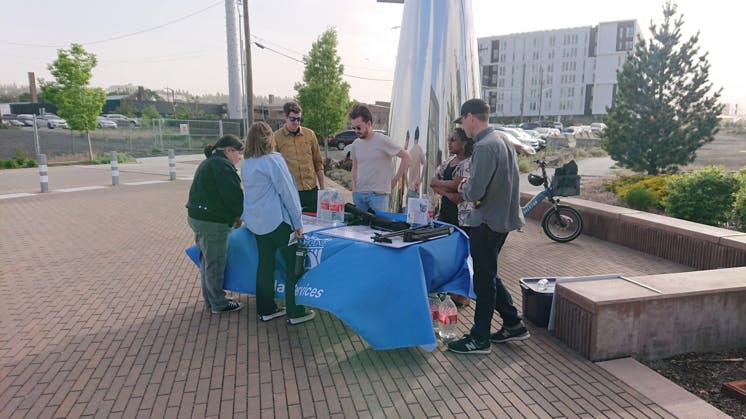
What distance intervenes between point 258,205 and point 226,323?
117cm

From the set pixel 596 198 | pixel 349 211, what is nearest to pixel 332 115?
pixel 596 198

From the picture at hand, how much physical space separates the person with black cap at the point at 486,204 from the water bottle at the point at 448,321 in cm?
24

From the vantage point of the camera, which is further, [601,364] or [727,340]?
[727,340]

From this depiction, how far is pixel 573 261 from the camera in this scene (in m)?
6.66

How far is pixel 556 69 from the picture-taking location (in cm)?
9856

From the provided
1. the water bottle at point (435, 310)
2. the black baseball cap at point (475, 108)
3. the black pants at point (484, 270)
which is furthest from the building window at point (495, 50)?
the black pants at point (484, 270)

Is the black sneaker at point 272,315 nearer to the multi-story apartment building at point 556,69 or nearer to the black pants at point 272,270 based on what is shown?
the black pants at point 272,270

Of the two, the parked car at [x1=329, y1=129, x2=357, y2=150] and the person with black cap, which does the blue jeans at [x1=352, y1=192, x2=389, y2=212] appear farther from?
the parked car at [x1=329, y1=129, x2=357, y2=150]

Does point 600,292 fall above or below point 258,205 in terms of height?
below

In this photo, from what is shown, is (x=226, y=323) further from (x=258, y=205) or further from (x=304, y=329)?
(x=258, y=205)

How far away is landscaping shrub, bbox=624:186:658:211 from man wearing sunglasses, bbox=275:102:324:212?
667 centimetres

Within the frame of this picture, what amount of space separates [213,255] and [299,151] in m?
1.47

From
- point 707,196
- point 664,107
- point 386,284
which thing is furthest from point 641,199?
point 386,284

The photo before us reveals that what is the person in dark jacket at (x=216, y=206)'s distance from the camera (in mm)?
4371
